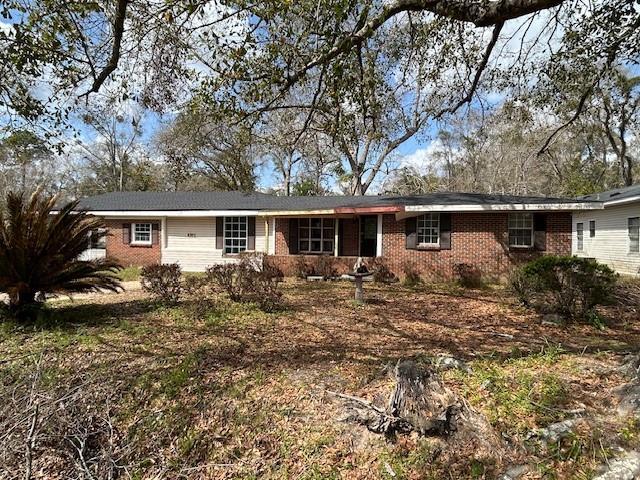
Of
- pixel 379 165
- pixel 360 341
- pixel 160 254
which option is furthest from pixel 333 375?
pixel 379 165

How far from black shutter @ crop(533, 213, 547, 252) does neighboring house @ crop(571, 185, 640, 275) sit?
2249 millimetres

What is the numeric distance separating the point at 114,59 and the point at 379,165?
20.7 m

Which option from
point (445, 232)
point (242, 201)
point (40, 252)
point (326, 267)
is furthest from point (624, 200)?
point (40, 252)

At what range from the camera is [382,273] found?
11.8 metres

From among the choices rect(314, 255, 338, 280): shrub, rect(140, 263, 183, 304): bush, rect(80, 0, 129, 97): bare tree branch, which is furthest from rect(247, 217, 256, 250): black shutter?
rect(80, 0, 129, 97): bare tree branch

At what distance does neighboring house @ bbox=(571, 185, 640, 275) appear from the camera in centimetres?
1351

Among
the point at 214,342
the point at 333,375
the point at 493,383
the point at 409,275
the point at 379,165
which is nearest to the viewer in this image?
the point at 493,383

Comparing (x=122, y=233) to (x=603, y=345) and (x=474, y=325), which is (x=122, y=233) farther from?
(x=603, y=345)

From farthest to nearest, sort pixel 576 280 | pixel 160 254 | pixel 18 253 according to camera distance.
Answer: pixel 160 254 < pixel 576 280 < pixel 18 253

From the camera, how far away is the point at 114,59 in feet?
14.7

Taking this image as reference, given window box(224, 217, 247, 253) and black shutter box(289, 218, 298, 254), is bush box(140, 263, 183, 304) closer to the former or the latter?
black shutter box(289, 218, 298, 254)

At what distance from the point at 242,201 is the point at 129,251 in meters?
5.24

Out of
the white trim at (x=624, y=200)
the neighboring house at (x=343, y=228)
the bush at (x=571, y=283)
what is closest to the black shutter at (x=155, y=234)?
the neighboring house at (x=343, y=228)

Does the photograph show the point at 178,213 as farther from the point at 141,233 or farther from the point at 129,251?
the point at 129,251
